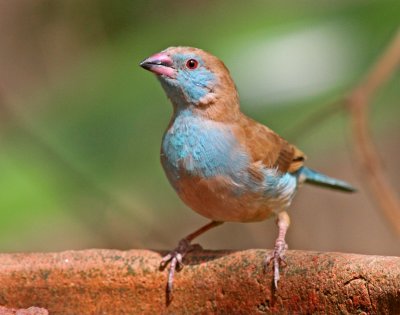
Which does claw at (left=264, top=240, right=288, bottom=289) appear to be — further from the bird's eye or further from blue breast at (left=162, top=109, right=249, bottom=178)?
the bird's eye

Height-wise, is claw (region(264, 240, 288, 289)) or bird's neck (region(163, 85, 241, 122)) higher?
bird's neck (region(163, 85, 241, 122))

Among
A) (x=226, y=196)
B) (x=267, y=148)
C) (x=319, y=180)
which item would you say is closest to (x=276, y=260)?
(x=226, y=196)

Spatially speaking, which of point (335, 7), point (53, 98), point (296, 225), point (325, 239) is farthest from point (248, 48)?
point (325, 239)

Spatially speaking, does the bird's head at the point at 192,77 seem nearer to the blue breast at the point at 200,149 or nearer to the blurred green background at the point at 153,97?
the blue breast at the point at 200,149

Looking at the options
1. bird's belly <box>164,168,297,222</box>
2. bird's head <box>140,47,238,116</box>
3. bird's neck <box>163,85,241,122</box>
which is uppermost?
bird's head <box>140,47,238,116</box>

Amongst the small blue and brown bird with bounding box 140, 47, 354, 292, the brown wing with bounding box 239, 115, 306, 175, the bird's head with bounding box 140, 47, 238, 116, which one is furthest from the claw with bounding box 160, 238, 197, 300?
the bird's head with bounding box 140, 47, 238, 116

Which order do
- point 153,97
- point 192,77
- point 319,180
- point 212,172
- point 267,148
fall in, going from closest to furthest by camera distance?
point 212,172, point 192,77, point 267,148, point 153,97, point 319,180

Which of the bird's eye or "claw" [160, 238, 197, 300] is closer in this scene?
"claw" [160, 238, 197, 300]

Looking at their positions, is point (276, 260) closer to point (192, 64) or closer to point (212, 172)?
point (212, 172)
